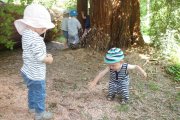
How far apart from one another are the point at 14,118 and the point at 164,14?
5643mm

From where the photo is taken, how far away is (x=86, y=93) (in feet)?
19.9

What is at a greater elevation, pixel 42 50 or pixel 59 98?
pixel 42 50

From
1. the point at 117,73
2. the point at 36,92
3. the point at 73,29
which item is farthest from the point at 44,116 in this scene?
the point at 73,29

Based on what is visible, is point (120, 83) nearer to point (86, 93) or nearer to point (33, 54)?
point (86, 93)

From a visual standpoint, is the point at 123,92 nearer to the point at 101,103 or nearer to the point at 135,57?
the point at 101,103

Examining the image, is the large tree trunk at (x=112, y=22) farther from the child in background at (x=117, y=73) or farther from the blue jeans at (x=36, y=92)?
the blue jeans at (x=36, y=92)

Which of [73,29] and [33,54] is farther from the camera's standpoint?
[73,29]

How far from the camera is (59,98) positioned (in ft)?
19.0

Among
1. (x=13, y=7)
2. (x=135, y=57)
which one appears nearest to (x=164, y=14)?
(x=135, y=57)

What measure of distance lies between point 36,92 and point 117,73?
1497 millimetres

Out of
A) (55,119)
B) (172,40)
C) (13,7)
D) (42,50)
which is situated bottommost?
(55,119)

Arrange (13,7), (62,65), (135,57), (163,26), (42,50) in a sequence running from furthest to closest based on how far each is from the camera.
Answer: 1. (163,26)
2. (135,57)
3. (62,65)
4. (13,7)
5. (42,50)

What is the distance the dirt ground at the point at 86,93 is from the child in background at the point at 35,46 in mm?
690

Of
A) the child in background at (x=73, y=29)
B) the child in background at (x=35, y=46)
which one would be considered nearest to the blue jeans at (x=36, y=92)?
the child in background at (x=35, y=46)
